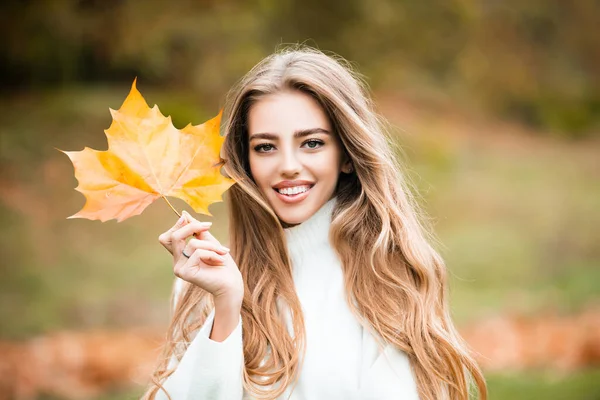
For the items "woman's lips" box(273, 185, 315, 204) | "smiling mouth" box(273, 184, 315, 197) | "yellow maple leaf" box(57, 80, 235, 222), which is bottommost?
"yellow maple leaf" box(57, 80, 235, 222)

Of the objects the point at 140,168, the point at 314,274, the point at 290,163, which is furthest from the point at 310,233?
the point at 140,168

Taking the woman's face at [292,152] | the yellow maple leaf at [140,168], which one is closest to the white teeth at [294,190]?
the woman's face at [292,152]

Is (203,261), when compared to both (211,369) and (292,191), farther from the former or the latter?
(292,191)

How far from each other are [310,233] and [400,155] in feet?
16.5

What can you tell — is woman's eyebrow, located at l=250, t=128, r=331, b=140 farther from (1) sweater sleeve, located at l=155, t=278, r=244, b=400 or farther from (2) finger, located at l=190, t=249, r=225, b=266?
(1) sweater sleeve, located at l=155, t=278, r=244, b=400

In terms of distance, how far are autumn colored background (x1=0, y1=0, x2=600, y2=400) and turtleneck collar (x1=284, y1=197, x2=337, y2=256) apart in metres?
3.55

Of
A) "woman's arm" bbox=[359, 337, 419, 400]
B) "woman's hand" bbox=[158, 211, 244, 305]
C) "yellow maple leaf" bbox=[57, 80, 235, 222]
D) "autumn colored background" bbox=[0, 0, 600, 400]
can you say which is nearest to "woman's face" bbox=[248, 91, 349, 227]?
"yellow maple leaf" bbox=[57, 80, 235, 222]

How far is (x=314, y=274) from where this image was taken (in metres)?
2.43

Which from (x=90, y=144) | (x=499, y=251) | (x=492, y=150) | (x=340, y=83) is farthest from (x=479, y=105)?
(x=340, y=83)

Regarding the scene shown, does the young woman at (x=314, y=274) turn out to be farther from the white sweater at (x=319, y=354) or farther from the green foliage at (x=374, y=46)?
the green foliage at (x=374, y=46)

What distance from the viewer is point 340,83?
2.45 meters

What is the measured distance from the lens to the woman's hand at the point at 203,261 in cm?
199

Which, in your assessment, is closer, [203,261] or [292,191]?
[203,261]

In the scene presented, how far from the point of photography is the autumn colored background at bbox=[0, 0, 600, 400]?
246 inches
